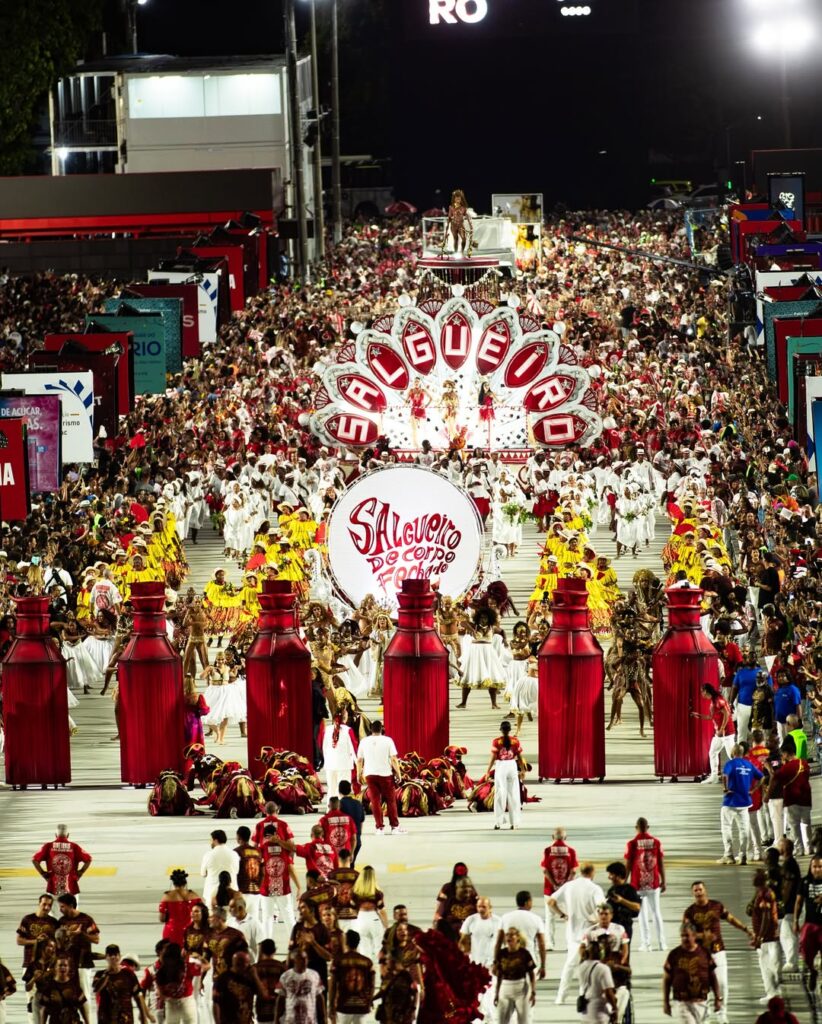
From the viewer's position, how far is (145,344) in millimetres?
43750

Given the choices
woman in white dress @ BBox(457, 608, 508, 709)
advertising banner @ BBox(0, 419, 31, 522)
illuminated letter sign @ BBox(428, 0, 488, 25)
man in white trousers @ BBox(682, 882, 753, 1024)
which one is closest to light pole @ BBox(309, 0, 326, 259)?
illuminated letter sign @ BBox(428, 0, 488, 25)

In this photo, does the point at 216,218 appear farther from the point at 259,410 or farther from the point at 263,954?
the point at 263,954

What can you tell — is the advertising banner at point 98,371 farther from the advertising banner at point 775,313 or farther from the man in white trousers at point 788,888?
the man in white trousers at point 788,888

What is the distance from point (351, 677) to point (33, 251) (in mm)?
41294

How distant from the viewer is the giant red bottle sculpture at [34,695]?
21969 mm

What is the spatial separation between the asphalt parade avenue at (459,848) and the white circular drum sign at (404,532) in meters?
1.69

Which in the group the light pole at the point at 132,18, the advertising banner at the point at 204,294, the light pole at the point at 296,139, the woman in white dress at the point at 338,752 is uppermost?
the light pole at the point at 132,18

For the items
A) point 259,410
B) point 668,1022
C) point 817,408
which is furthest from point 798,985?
point 259,410

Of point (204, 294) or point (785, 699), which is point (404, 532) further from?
point (204, 294)

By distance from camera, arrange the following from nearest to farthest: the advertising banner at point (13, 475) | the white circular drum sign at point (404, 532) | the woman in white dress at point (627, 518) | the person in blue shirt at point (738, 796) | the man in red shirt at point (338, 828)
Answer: the man in red shirt at point (338, 828)
the person in blue shirt at point (738, 796)
the white circular drum sign at point (404, 532)
the advertising banner at point (13, 475)
the woman in white dress at point (627, 518)

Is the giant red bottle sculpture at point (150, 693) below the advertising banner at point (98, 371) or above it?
below

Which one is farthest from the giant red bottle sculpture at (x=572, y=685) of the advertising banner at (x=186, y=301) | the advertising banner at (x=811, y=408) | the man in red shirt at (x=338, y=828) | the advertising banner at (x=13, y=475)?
the advertising banner at (x=186, y=301)

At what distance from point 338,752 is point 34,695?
3.24 meters

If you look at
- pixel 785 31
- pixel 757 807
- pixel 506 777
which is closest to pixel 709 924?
pixel 757 807
